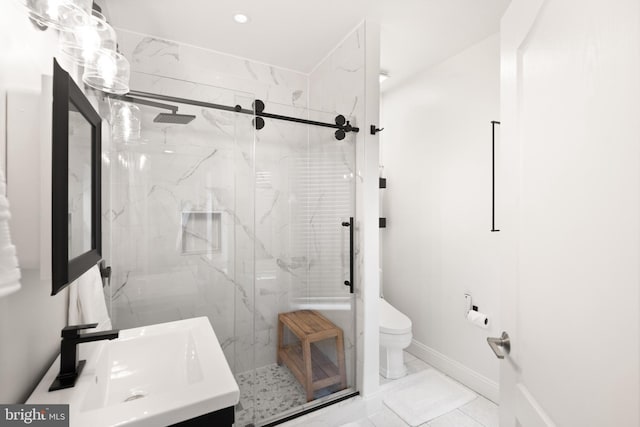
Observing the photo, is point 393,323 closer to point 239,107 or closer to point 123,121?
point 239,107

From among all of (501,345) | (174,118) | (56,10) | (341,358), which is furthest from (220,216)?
(501,345)

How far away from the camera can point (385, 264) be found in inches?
120

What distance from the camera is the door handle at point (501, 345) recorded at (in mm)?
920

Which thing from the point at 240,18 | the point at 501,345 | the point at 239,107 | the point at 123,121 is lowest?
the point at 501,345

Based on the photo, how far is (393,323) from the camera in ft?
7.55

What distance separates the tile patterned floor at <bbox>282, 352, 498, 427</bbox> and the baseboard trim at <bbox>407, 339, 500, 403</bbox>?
91 millimetres

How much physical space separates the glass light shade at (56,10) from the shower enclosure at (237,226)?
720mm

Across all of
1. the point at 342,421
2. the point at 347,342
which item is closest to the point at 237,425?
the point at 342,421

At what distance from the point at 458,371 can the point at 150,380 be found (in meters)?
2.21

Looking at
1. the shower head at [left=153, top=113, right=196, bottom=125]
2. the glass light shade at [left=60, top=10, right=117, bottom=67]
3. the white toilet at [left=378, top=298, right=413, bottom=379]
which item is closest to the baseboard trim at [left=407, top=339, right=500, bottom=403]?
the white toilet at [left=378, top=298, right=413, bottom=379]

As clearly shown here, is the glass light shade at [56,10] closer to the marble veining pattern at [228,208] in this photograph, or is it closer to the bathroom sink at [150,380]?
the marble veining pattern at [228,208]

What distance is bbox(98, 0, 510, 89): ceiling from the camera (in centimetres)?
178

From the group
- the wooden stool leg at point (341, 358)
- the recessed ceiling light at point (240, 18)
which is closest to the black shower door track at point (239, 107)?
the recessed ceiling light at point (240, 18)

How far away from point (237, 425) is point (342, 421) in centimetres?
66
